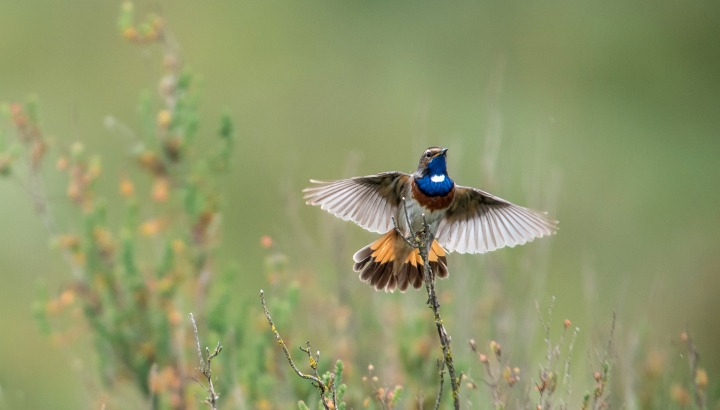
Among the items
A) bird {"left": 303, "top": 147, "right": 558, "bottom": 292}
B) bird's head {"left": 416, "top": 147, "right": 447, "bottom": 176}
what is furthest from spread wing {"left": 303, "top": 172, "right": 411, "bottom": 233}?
bird's head {"left": 416, "top": 147, "right": 447, "bottom": 176}

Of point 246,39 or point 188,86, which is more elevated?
point 246,39

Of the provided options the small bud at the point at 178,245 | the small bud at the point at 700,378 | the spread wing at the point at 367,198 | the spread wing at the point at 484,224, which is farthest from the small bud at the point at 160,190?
the small bud at the point at 700,378

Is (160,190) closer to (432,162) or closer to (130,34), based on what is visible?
(130,34)

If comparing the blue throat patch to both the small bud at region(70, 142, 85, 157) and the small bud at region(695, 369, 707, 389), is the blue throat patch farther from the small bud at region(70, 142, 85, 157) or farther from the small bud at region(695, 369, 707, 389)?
the small bud at region(70, 142, 85, 157)

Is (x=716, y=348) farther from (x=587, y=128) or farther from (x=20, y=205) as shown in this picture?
(x=20, y=205)

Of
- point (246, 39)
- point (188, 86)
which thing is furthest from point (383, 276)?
point (246, 39)

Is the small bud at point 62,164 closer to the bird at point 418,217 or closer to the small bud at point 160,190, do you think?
the small bud at point 160,190
